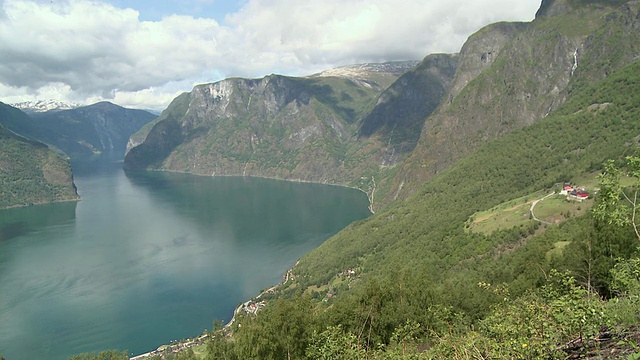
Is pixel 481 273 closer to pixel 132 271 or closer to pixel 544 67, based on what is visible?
pixel 132 271

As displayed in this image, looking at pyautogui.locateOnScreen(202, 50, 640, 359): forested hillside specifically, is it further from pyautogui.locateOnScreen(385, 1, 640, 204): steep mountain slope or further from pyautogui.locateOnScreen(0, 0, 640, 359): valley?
pyautogui.locateOnScreen(385, 1, 640, 204): steep mountain slope

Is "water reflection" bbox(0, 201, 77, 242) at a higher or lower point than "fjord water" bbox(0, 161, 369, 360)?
higher

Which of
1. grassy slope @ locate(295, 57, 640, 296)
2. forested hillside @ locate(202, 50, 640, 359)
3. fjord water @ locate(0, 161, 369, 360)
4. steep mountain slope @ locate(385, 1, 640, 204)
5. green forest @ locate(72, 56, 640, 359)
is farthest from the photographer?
steep mountain slope @ locate(385, 1, 640, 204)

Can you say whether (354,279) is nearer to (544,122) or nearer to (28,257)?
(544,122)

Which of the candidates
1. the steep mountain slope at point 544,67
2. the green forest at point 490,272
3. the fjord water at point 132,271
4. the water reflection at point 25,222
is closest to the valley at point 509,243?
the green forest at point 490,272

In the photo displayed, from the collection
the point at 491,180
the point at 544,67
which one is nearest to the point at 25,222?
the point at 491,180

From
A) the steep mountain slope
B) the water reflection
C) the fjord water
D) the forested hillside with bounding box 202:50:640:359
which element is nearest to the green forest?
the forested hillside with bounding box 202:50:640:359

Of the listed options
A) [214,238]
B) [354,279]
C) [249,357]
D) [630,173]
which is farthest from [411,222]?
[630,173]
